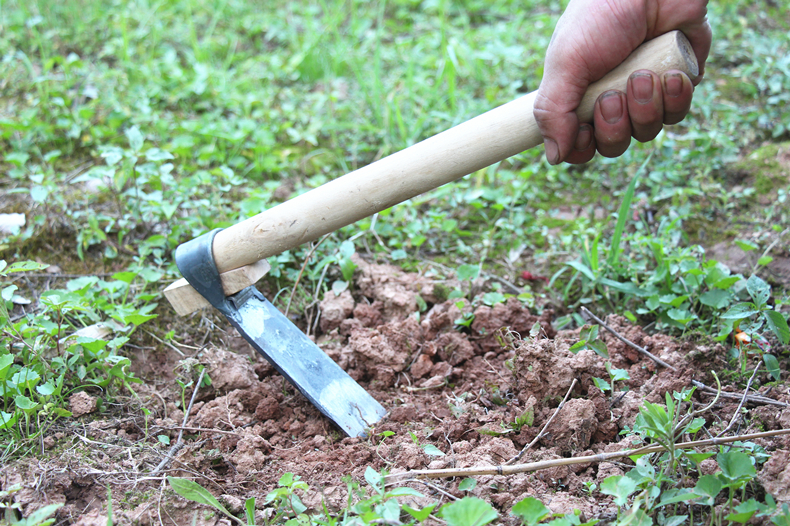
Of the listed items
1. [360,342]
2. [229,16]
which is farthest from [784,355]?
[229,16]

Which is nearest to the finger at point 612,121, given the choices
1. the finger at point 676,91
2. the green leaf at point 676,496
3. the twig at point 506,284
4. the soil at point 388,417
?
the finger at point 676,91

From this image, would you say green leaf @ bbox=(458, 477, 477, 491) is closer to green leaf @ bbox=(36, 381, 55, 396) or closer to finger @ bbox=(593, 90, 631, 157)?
finger @ bbox=(593, 90, 631, 157)

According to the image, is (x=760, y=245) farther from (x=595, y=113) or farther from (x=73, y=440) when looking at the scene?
(x=73, y=440)

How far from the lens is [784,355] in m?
1.84

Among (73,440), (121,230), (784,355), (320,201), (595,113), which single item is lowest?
(784,355)

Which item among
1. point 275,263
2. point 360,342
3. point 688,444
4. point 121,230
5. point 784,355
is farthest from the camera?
point 121,230

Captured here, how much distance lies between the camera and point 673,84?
1.58 metres

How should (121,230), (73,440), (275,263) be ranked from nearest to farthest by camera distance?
(73,440) → (275,263) → (121,230)

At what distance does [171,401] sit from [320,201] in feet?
2.79

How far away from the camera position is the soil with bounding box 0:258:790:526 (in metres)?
1.52

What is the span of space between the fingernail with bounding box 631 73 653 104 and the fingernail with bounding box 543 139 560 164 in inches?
10.0

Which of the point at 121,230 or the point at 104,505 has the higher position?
the point at 121,230

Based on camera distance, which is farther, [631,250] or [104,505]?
[631,250]

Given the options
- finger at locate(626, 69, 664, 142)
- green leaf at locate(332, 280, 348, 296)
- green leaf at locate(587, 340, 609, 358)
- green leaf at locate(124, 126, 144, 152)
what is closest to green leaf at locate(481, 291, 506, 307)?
green leaf at locate(587, 340, 609, 358)
